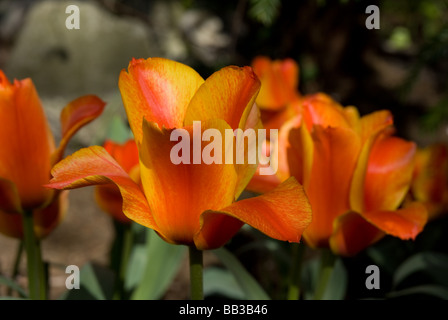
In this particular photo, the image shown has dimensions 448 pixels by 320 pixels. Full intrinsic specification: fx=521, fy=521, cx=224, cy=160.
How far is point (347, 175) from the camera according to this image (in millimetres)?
573

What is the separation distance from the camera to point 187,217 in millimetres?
457

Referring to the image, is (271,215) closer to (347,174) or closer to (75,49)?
(347,174)

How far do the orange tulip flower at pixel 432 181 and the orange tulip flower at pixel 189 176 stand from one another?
50cm

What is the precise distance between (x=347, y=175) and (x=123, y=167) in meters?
0.28

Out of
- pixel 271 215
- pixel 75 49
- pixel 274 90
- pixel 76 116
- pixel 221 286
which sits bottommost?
pixel 221 286

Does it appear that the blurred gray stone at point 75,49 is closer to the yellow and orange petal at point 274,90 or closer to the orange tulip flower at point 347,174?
the yellow and orange petal at point 274,90

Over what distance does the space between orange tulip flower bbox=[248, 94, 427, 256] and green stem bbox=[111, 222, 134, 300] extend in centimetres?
27

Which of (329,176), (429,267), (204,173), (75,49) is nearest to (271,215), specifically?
(204,173)

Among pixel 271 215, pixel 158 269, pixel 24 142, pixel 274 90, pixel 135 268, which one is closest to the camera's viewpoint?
pixel 271 215

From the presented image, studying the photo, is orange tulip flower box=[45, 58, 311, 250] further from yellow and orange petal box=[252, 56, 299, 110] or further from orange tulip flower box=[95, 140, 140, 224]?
yellow and orange petal box=[252, 56, 299, 110]

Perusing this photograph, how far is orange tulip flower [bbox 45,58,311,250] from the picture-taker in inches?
17.0

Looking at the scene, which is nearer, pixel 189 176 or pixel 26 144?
pixel 189 176

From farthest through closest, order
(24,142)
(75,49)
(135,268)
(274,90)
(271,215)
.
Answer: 1. (75,49)
2. (274,90)
3. (135,268)
4. (24,142)
5. (271,215)
